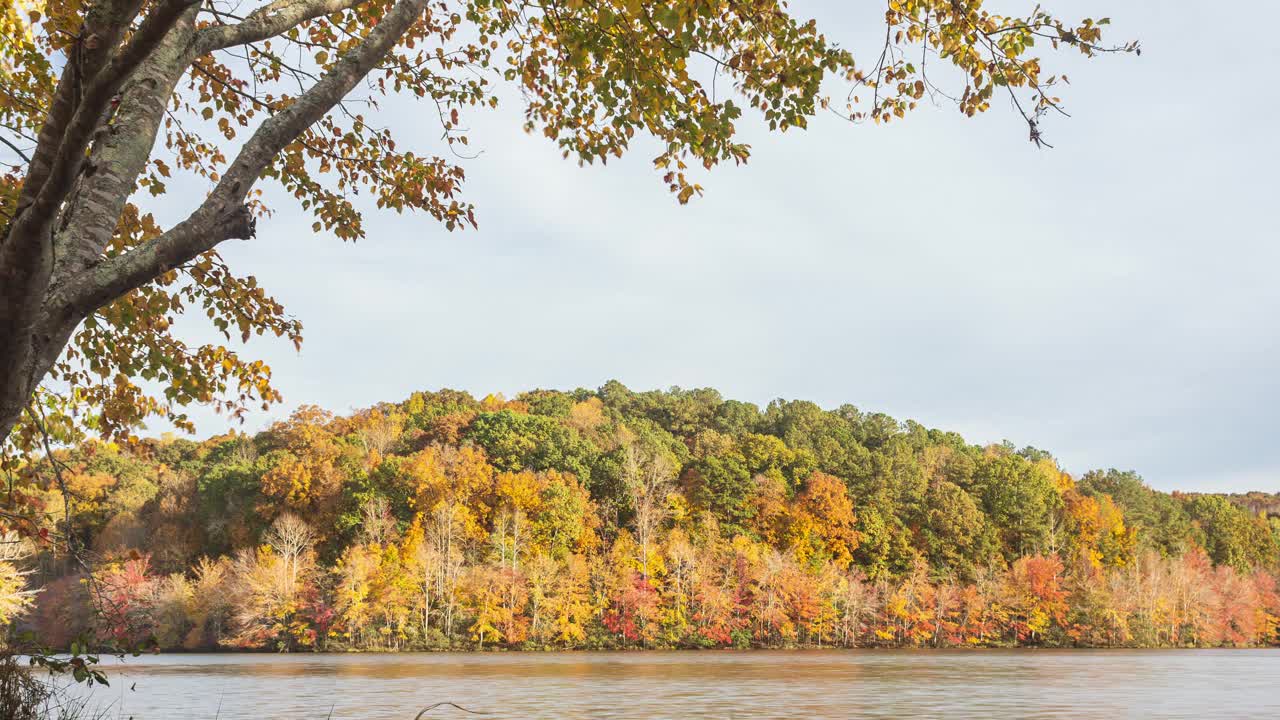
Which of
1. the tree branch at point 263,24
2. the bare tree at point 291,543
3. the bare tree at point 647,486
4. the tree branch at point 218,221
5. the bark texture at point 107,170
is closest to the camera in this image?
the bark texture at point 107,170

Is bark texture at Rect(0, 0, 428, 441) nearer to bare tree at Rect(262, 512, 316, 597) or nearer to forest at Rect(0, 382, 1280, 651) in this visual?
forest at Rect(0, 382, 1280, 651)

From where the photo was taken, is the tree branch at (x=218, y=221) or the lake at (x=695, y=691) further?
the lake at (x=695, y=691)

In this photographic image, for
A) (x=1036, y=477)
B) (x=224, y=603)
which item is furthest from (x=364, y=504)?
(x=1036, y=477)

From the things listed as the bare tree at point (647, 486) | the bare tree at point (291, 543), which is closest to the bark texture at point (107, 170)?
the bare tree at point (291, 543)

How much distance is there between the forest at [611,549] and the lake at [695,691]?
19403mm

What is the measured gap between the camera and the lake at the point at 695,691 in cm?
1781

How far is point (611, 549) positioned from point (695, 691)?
3925 cm

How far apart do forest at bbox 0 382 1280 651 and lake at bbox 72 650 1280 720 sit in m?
19.4

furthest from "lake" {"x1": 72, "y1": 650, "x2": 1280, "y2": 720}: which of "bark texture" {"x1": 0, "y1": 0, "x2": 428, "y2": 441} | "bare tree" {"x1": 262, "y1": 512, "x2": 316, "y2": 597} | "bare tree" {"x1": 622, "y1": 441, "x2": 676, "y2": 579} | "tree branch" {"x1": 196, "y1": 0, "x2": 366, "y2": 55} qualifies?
"bare tree" {"x1": 622, "y1": 441, "x2": 676, "y2": 579}

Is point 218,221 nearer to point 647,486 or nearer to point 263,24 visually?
point 263,24

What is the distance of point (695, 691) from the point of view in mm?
22703

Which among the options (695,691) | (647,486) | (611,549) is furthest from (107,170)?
(647,486)

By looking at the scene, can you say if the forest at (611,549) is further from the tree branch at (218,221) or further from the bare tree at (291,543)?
the tree branch at (218,221)

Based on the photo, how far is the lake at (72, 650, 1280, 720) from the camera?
17812mm
